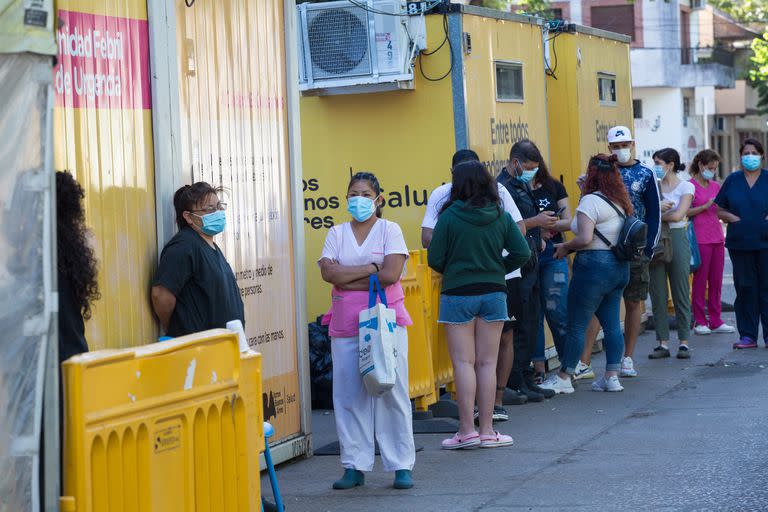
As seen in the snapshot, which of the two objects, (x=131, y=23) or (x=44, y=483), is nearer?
(x=44, y=483)

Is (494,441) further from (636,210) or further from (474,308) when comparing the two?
(636,210)

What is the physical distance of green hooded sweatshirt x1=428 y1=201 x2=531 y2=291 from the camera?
26.9ft

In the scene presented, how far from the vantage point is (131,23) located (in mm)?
6602

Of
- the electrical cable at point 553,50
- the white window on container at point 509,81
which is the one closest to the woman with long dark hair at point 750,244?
the electrical cable at point 553,50

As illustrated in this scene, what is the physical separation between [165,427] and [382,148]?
624 centimetres

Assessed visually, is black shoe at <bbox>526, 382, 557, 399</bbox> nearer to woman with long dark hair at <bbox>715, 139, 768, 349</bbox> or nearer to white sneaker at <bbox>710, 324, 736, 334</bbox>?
woman with long dark hair at <bbox>715, 139, 768, 349</bbox>

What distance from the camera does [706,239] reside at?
14.2m

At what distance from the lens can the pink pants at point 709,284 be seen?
14133mm

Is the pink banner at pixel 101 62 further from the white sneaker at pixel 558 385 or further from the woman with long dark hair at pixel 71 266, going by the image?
the white sneaker at pixel 558 385

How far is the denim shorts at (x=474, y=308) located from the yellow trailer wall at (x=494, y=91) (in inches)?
105

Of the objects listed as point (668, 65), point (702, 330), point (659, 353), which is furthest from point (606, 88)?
point (668, 65)

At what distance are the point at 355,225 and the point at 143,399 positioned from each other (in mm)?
2934

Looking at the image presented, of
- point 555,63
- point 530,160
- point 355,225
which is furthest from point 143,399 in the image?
point 555,63

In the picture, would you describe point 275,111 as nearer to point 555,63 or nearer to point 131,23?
point 131,23
